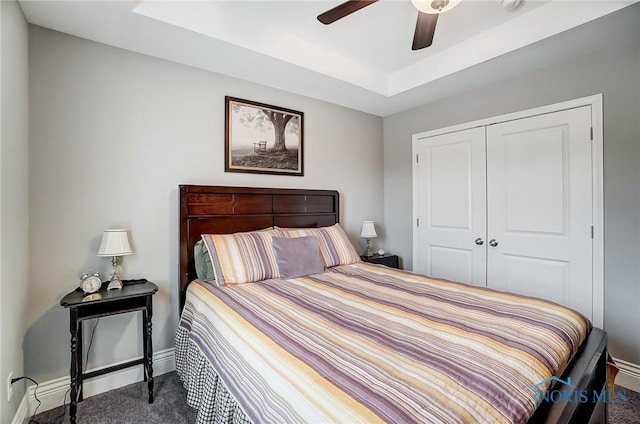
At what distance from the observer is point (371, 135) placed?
396cm

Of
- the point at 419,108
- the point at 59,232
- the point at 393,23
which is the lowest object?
the point at 59,232

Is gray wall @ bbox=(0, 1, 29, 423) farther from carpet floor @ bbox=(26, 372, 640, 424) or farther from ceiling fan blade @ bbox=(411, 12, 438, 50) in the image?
ceiling fan blade @ bbox=(411, 12, 438, 50)

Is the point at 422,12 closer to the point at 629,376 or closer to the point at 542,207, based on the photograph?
the point at 542,207

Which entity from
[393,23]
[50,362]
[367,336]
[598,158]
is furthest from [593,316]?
[50,362]

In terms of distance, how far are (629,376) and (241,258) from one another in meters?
2.99

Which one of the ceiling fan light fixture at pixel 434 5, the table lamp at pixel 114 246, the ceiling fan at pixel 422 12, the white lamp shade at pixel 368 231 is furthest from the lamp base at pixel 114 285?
the ceiling fan light fixture at pixel 434 5

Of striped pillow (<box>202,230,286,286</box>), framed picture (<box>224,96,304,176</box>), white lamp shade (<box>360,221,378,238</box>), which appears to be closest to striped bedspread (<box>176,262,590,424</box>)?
striped pillow (<box>202,230,286,286</box>)

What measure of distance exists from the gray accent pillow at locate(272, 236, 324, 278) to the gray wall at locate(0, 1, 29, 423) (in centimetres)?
152

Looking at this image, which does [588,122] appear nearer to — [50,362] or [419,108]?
[419,108]

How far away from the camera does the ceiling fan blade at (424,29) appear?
1809 mm

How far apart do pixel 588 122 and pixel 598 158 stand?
30cm

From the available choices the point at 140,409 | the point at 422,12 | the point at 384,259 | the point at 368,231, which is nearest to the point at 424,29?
the point at 422,12

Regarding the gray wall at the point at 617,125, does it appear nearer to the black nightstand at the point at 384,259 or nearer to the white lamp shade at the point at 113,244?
the black nightstand at the point at 384,259

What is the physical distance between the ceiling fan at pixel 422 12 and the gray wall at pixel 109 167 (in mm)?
1357
